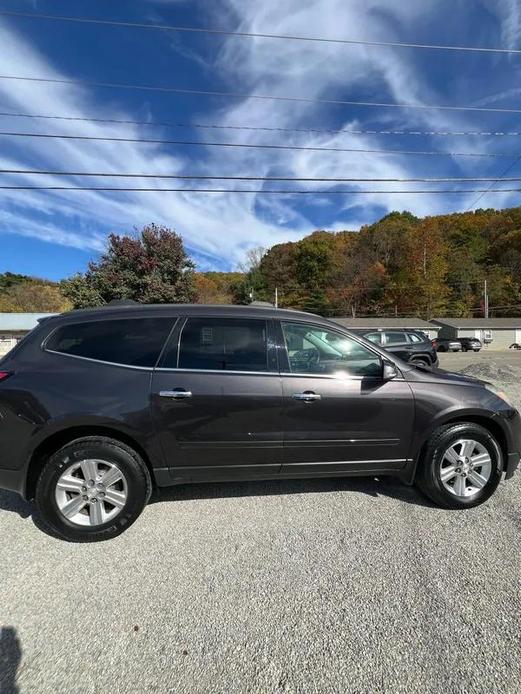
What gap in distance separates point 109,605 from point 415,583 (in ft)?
6.05

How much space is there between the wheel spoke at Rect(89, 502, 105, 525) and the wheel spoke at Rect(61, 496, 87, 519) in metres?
0.08

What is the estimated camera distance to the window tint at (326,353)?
3.05 m

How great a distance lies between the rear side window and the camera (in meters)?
2.85

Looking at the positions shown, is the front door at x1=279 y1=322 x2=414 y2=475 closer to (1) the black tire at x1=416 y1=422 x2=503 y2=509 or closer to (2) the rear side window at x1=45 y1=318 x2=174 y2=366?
(1) the black tire at x1=416 y1=422 x2=503 y2=509

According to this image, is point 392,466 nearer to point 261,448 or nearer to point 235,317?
point 261,448

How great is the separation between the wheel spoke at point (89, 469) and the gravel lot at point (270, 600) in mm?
510

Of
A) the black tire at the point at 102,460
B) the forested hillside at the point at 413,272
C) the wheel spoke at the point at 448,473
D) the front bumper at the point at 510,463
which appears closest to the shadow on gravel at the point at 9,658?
the black tire at the point at 102,460

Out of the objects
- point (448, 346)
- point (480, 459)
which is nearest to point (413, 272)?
point (448, 346)

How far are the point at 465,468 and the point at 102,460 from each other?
2.98 m

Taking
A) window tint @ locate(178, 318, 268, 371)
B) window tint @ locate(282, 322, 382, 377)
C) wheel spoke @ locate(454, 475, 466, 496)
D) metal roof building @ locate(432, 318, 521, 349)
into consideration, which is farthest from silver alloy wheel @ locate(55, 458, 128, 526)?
metal roof building @ locate(432, 318, 521, 349)

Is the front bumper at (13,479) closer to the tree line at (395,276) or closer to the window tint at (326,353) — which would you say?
the window tint at (326,353)

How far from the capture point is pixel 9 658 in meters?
1.78

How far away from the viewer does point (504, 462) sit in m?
3.19

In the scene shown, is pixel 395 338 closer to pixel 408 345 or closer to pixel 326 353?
pixel 408 345
